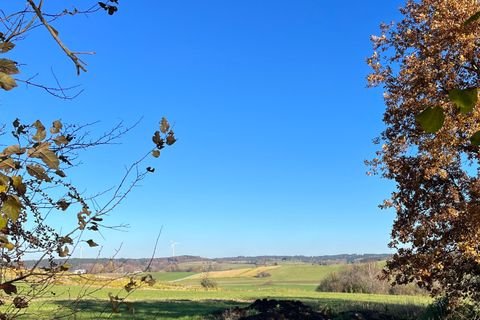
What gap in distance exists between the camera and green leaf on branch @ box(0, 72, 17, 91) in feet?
4.31

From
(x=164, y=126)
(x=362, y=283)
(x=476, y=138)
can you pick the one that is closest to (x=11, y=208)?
(x=476, y=138)

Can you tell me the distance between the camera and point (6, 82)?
4.32ft

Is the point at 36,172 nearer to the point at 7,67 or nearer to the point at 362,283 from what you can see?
the point at 7,67

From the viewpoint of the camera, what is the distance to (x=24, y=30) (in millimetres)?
2230

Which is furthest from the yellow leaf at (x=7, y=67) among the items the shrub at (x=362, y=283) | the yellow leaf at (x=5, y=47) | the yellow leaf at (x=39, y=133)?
the shrub at (x=362, y=283)

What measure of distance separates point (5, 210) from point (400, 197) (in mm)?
12366

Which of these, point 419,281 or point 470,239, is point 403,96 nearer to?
point 470,239

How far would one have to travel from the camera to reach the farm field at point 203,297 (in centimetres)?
335

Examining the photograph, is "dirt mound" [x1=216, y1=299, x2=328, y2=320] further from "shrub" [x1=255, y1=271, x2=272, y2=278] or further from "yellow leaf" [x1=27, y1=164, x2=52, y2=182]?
"shrub" [x1=255, y1=271, x2=272, y2=278]

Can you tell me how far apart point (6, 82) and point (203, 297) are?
2606 cm

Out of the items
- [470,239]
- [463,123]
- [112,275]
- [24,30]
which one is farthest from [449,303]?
[24,30]

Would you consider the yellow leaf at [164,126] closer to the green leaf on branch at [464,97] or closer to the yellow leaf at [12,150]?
the yellow leaf at [12,150]

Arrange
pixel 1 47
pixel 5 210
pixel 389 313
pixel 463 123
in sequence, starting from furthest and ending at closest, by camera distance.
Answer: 1. pixel 389 313
2. pixel 463 123
3. pixel 1 47
4. pixel 5 210

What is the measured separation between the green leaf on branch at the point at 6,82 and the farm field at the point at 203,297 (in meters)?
1.78
